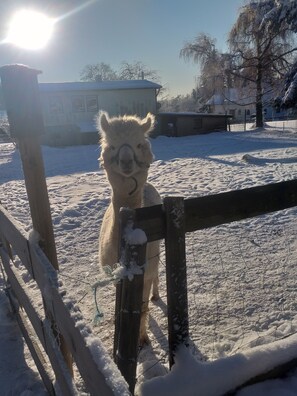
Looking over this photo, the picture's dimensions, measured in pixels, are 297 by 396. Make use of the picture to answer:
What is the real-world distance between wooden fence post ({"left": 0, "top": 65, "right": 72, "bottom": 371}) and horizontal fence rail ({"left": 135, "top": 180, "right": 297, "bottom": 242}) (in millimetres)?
→ 788

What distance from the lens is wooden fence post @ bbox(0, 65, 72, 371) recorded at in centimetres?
187

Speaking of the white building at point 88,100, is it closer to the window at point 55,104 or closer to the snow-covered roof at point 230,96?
the window at point 55,104

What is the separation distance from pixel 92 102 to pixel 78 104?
1.15m

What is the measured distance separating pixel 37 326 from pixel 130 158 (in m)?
1.34

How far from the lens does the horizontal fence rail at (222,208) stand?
1.61 m

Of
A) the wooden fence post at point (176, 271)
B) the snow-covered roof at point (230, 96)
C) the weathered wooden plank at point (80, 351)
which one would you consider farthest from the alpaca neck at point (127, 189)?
the snow-covered roof at point (230, 96)

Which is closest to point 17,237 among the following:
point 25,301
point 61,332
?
point 25,301

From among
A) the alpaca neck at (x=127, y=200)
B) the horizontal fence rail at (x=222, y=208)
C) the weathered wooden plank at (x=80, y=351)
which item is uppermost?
the horizontal fence rail at (x=222, y=208)

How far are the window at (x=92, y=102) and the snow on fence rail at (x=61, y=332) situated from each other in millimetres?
25562

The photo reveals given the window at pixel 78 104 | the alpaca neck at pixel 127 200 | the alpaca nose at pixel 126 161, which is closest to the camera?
the alpaca nose at pixel 126 161

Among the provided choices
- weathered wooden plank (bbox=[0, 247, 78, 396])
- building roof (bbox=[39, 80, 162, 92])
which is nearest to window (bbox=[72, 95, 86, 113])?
building roof (bbox=[39, 80, 162, 92])

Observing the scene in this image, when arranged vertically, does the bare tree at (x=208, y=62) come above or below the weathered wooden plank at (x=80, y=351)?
above

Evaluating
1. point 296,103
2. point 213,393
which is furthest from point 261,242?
point 296,103

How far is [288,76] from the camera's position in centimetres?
2222
